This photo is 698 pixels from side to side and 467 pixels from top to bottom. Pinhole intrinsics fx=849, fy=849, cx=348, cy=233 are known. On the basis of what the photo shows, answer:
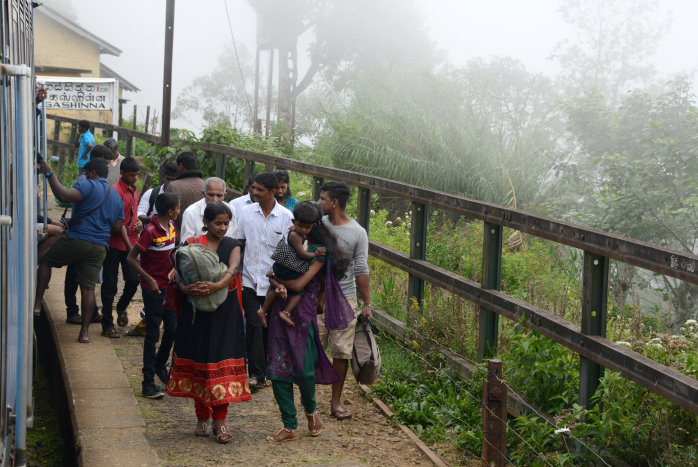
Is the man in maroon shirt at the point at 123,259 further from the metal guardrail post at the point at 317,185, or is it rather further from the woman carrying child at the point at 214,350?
the woman carrying child at the point at 214,350

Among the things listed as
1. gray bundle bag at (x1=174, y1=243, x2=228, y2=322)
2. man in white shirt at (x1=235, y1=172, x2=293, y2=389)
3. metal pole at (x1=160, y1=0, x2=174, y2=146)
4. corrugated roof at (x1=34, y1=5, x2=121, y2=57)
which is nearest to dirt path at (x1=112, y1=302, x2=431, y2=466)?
man in white shirt at (x1=235, y1=172, x2=293, y2=389)

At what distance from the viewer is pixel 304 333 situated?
205 inches

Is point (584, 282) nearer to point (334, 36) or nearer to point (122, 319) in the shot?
point (122, 319)

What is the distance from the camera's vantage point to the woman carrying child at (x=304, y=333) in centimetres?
514

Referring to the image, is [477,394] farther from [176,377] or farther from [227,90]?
[227,90]

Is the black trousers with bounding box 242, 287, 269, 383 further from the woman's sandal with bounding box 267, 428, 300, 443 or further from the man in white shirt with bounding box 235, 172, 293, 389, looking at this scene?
the woman's sandal with bounding box 267, 428, 300, 443

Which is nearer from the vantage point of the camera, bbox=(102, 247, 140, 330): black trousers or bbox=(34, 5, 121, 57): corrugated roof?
bbox=(102, 247, 140, 330): black trousers

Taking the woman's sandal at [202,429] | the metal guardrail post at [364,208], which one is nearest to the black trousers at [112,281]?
the metal guardrail post at [364,208]

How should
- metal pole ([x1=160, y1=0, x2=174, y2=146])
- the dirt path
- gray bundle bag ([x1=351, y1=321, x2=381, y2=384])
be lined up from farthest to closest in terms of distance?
metal pole ([x1=160, y1=0, x2=174, y2=146]), gray bundle bag ([x1=351, y1=321, x2=381, y2=384]), the dirt path

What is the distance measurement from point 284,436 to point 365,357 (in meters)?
0.72

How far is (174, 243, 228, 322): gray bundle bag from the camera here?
4.91 m

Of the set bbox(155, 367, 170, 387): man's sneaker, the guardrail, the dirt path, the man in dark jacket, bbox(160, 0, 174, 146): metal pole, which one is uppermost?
bbox(160, 0, 174, 146): metal pole

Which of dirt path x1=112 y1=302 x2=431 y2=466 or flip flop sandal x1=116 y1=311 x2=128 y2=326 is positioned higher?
flip flop sandal x1=116 y1=311 x2=128 y2=326

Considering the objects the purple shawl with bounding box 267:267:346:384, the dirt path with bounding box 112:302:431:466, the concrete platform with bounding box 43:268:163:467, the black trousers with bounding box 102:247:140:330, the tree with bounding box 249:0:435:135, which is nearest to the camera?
the concrete platform with bounding box 43:268:163:467
